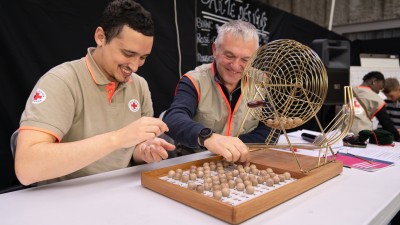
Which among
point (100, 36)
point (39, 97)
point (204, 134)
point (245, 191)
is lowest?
point (245, 191)

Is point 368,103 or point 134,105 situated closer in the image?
point 134,105

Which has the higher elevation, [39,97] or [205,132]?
[39,97]

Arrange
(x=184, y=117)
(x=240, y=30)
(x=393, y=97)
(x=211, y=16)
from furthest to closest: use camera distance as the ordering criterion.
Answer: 1. (x=393, y=97)
2. (x=211, y=16)
3. (x=240, y=30)
4. (x=184, y=117)

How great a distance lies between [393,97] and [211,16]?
109 inches

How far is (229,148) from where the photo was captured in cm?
90

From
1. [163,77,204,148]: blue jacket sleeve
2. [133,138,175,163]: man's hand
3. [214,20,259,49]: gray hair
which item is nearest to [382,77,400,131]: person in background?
[214,20,259,49]: gray hair

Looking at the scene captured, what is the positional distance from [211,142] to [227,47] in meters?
0.54

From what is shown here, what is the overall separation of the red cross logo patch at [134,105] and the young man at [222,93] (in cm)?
12

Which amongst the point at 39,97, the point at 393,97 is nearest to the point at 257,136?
the point at 39,97

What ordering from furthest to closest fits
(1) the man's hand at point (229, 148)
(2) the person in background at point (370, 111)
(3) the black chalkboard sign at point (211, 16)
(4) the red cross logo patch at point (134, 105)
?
(2) the person in background at point (370, 111) → (3) the black chalkboard sign at point (211, 16) → (4) the red cross logo patch at point (134, 105) → (1) the man's hand at point (229, 148)

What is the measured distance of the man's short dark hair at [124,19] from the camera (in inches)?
37.2

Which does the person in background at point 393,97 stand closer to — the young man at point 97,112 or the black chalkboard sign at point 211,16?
the black chalkboard sign at point 211,16

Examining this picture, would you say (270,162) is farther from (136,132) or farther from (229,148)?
(136,132)

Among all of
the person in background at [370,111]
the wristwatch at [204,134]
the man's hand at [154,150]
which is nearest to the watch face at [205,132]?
the wristwatch at [204,134]
